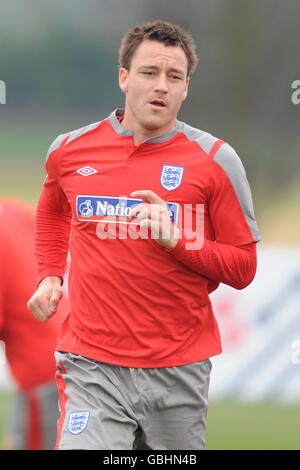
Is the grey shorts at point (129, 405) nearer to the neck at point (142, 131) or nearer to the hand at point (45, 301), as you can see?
the hand at point (45, 301)

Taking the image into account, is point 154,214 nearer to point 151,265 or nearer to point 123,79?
point 151,265

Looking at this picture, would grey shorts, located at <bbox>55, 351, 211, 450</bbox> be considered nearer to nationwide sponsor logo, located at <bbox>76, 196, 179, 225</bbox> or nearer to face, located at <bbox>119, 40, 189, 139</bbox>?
nationwide sponsor logo, located at <bbox>76, 196, 179, 225</bbox>

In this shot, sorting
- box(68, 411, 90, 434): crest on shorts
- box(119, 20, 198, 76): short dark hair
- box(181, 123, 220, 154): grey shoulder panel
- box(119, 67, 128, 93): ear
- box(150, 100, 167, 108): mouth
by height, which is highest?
box(119, 20, 198, 76): short dark hair

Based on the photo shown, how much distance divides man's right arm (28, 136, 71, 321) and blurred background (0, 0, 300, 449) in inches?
94.3

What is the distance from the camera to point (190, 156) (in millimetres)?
2838

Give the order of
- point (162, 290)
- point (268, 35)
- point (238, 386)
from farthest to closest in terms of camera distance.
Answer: point (268, 35)
point (238, 386)
point (162, 290)

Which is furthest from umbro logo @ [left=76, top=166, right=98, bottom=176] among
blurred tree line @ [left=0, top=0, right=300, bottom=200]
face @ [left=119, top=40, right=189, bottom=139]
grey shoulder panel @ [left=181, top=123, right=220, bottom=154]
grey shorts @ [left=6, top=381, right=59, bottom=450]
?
blurred tree line @ [left=0, top=0, right=300, bottom=200]

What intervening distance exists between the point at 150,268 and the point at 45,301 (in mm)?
434

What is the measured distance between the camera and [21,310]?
3293 mm

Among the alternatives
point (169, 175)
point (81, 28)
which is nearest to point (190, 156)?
point (169, 175)

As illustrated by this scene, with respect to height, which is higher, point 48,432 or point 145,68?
point 145,68

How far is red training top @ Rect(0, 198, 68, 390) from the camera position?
3232 mm
